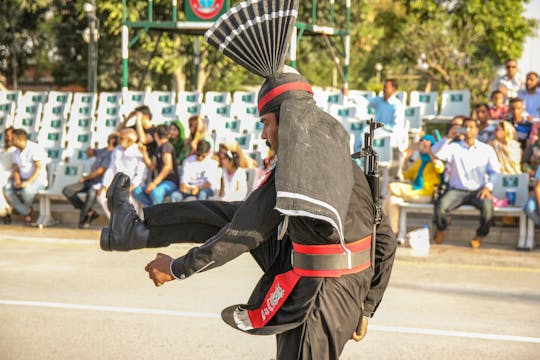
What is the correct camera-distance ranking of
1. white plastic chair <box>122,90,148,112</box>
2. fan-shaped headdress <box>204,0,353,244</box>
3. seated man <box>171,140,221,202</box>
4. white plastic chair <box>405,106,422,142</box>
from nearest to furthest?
fan-shaped headdress <box>204,0,353,244</box> → seated man <box>171,140,221,202</box> → white plastic chair <box>405,106,422,142</box> → white plastic chair <box>122,90,148,112</box>

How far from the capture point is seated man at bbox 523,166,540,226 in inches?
441

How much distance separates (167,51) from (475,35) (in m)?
14.4

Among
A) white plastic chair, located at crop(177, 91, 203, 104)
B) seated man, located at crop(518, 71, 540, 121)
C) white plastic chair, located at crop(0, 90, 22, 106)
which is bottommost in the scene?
white plastic chair, located at crop(0, 90, 22, 106)

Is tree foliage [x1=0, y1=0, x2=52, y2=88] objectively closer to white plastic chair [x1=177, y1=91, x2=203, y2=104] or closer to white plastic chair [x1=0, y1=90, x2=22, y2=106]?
white plastic chair [x1=0, y1=90, x2=22, y2=106]

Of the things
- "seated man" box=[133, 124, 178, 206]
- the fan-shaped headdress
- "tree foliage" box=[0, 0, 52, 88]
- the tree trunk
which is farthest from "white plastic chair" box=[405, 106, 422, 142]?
the tree trunk

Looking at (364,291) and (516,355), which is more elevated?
(364,291)

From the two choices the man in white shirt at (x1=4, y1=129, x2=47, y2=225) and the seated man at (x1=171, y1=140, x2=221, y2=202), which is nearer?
the seated man at (x1=171, y1=140, x2=221, y2=202)

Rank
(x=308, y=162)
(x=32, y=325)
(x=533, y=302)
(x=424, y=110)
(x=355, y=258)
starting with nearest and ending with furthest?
(x=308, y=162) < (x=355, y=258) < (x=32, y=325) < (x=533, y=302) < (x=424, y=110)

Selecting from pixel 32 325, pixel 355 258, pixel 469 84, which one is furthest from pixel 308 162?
pixel 469 84

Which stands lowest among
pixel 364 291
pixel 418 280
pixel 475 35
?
pixel 418 280

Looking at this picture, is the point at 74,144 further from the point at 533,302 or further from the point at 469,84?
the point at 469,84

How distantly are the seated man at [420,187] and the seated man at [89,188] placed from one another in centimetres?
407

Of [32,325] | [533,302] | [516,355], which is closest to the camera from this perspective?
[516,355]

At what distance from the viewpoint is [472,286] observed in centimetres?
931
